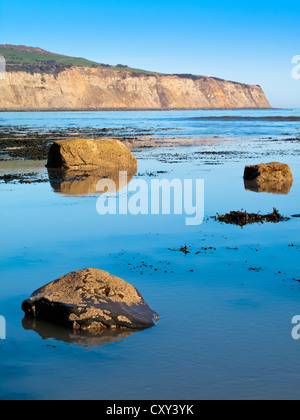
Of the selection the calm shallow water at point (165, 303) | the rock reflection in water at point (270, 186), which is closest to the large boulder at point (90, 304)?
the calm shallow water at point (165, 303)

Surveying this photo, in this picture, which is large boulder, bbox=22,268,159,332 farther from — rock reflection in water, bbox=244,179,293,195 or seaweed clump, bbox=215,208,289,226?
rock reflection in water, bbox=244,179,293,195

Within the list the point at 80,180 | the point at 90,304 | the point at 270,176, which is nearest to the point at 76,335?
the point at 90,304

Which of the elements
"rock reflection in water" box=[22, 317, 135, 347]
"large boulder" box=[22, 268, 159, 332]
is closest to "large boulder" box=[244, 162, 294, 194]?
"large boulder" box=[22, 268, 159, 332]

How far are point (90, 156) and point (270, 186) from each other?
8.69 meters

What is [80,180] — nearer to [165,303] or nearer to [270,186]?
[270,186]

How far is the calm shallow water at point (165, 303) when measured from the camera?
5.55 m

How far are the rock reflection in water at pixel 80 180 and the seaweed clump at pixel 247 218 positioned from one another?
5.32 m

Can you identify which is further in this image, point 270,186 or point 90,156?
point 90,156

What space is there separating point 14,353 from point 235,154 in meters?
25.9

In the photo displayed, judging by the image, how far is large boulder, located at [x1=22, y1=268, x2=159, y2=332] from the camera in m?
6.85

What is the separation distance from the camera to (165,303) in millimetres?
7668

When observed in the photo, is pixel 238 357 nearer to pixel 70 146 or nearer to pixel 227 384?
pixel 227 384

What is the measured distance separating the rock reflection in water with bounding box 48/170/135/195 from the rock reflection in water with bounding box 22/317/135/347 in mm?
10447

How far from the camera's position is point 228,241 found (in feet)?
36.7
